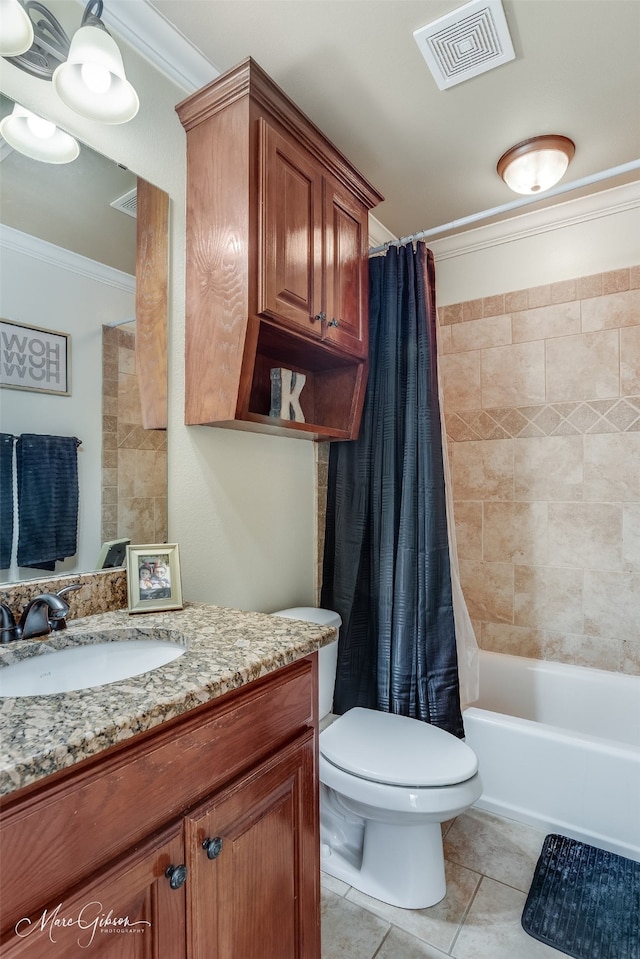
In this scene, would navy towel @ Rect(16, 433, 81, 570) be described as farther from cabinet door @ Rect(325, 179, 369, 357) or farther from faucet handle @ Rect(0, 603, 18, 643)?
cabinet door @ Rect(325, 179, 369, 357)

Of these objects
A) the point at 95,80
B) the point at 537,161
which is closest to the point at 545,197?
the point at 537,161

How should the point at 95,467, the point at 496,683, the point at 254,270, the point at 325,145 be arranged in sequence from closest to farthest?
the point at 95,467 → the point at 254,270 → the point at 325,145 → the point at 496,683

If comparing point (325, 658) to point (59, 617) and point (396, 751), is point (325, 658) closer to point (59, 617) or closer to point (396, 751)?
point (396, 751)

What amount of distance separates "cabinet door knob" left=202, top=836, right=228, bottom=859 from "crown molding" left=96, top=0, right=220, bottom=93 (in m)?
1.89

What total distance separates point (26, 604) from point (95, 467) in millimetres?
352

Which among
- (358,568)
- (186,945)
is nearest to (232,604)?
(358,568)

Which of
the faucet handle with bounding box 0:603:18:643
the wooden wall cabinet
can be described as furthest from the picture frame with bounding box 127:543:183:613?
the wooden wall cabinet

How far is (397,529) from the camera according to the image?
185 centimetres

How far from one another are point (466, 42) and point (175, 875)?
2.04 meters

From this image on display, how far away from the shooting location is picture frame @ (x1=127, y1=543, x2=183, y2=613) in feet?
4.05

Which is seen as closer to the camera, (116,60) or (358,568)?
(116,60)

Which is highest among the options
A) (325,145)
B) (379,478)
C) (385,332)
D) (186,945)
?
(325,145)

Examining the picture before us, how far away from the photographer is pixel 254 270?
1.35 meters

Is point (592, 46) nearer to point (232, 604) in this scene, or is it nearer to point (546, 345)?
point (546, 345)
